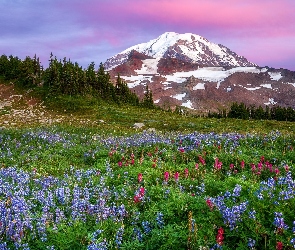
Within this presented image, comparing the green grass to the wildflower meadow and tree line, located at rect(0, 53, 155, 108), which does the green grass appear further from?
the wildflower meadow

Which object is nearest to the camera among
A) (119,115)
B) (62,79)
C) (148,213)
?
(148,213)

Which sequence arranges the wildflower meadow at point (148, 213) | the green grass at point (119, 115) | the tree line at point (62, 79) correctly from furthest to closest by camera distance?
the tree line at point (62, 79) → the green grass at point (119, 115) → the wildflower meadow at point (148, 213)

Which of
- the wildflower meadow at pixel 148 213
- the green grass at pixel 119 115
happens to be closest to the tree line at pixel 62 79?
the green grass at pixel 119 115

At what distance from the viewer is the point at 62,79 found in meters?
83.6

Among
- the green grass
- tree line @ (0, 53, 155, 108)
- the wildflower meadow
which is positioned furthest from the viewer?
tree line @ (0, 53, 155, 108)

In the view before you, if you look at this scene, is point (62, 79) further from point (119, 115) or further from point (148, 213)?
point (148, 213)

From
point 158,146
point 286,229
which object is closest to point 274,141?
point 158,146

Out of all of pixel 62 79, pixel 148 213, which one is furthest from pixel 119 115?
pixel 148 213

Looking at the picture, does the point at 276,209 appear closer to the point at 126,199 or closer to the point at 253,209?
the point at 253,209

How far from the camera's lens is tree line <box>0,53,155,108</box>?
272 ft

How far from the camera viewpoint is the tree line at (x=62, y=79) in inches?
3260

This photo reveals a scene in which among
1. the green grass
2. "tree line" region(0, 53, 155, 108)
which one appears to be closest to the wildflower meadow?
the green grass

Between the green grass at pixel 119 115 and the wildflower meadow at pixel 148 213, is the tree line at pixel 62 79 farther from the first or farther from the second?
the wildflower meadow at pixel 148 213

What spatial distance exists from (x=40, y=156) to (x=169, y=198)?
10273 mm
